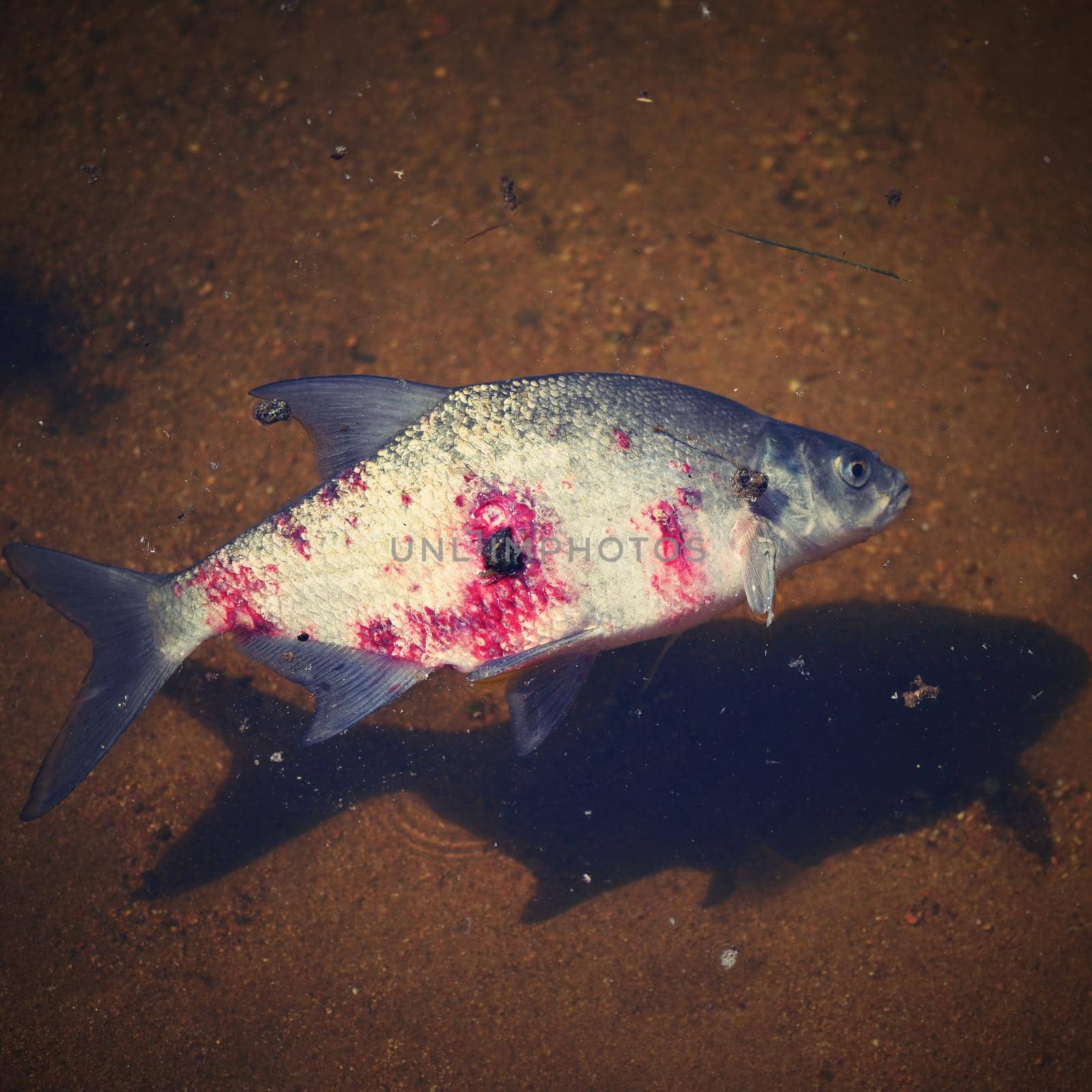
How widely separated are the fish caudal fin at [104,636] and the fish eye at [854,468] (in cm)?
229

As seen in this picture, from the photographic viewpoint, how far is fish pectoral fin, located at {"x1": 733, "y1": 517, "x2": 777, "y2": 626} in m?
2.29

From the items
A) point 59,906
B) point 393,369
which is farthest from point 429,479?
point 59,906

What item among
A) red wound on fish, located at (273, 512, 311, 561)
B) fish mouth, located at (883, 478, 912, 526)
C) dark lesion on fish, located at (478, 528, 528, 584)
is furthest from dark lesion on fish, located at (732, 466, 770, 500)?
red wound on fish, located at (273, 512, 311, 561)

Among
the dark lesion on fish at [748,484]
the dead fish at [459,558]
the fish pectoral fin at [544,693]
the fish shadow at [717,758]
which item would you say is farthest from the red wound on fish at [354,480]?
the fish shadow at [717,758]

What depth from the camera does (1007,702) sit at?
3.17m

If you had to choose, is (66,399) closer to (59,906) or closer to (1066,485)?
(59,906)

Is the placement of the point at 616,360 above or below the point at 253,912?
above

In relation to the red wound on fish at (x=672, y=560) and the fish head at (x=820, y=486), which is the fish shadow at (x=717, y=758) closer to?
the fish head at (x=820, y=486)

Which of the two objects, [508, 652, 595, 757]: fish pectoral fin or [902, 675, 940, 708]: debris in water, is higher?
[508, 652, 595, 757]: fish pectoral fin

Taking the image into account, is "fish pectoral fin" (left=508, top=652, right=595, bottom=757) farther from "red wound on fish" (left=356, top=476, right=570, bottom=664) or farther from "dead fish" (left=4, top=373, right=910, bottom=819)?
"red wound on fish" (left=356, top=476, right=570, bottom=664)

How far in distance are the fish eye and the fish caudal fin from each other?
2295 millimetres

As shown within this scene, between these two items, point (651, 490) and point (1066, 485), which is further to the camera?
point (1066, 485)

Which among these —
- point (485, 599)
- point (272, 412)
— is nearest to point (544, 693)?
point (485, 599)

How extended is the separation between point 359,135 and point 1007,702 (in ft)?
13.8
